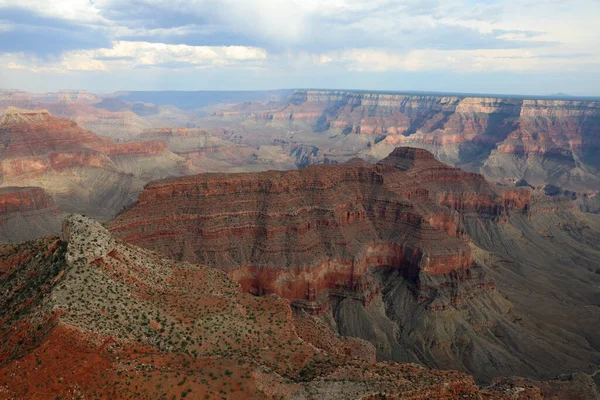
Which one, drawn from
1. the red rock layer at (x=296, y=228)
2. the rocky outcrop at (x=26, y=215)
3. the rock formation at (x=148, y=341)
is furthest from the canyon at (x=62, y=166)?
the rock formation at (x=148, y=341)

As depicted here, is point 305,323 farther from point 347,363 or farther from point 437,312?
point 437,312

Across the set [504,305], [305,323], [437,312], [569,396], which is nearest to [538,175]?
[504,305]

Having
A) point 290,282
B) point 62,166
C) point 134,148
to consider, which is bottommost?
point 290,282

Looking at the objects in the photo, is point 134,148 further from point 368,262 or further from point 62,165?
point 368,262

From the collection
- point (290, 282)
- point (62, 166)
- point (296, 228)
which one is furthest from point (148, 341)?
point (62, 166)

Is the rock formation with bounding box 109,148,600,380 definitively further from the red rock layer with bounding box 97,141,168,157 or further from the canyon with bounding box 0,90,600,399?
the red rock layer with bounding box 97,141,168,157

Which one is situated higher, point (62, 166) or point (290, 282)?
point (62, 166)
